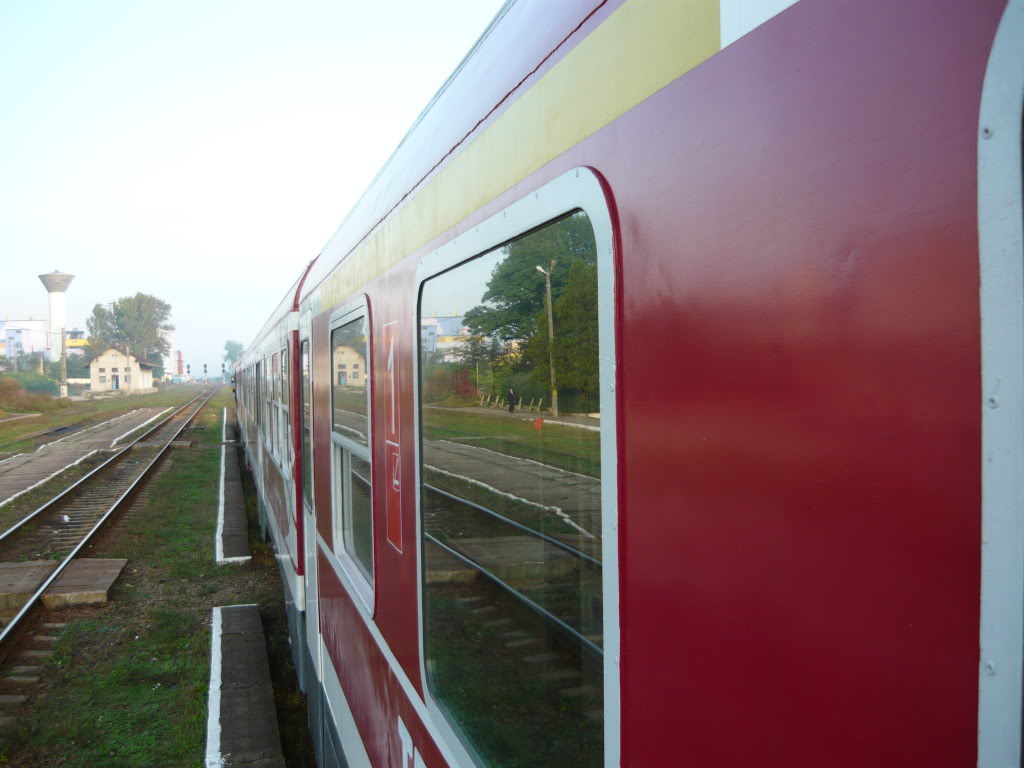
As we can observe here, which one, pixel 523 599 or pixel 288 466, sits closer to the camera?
pixel 523 599

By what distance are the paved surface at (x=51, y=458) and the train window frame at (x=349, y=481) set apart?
42.3 ft

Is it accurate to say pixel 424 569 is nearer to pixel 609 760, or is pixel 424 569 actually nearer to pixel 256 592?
pixel 609 760

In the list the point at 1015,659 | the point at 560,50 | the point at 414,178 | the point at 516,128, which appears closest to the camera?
the point at 1015,659

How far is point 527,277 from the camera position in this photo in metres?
1.61

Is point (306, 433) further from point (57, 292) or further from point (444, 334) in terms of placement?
point (57, 292)

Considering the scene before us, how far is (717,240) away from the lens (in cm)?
99

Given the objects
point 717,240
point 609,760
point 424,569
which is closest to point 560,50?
point 717,240

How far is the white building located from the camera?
313 ft

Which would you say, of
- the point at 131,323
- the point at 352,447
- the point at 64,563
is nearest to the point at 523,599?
the point at 352,447

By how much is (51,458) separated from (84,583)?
14376 millimetres

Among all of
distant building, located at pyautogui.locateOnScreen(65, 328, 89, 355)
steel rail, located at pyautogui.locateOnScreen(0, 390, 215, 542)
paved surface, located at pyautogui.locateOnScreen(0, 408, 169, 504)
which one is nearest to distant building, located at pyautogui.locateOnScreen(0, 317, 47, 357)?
distant building, located at pyautogui.locateOnScreen(65, 328, 89, 355)

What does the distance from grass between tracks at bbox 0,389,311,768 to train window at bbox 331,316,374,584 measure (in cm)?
241

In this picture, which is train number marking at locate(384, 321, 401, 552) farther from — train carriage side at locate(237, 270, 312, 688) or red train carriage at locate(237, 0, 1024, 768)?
train carriage side at locate(237, 270, 312, 688)

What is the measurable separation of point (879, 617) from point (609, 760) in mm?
619
